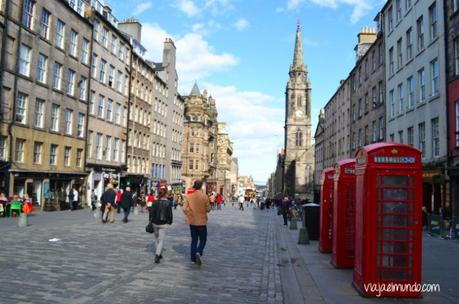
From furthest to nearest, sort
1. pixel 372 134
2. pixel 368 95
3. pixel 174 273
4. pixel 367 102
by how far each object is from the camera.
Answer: pixel 367 102 < pixel 368 95 < pixel 372 134 < pixel 174 273

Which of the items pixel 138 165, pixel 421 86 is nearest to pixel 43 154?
pixel 138 165

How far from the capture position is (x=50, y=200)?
30.1m

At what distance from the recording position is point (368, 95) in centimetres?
3800

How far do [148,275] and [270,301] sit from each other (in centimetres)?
281

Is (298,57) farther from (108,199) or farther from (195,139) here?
(108,199)

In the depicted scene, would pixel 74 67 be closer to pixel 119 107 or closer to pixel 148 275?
pixel 119 107

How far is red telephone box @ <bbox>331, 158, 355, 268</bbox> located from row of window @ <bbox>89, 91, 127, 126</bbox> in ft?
103

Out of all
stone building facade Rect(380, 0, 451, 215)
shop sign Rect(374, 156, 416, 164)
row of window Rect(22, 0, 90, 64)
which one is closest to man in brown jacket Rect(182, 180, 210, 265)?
shop sign Rect(374, 156, 416, 164)

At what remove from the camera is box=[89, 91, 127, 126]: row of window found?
38.5m

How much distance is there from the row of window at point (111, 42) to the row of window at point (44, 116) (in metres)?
7.48

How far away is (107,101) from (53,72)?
9979mm

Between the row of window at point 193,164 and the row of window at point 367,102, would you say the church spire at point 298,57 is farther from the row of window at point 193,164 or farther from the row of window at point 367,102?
the row of window at point 367,102

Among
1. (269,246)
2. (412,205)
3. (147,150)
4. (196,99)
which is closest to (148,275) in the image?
(412,205)

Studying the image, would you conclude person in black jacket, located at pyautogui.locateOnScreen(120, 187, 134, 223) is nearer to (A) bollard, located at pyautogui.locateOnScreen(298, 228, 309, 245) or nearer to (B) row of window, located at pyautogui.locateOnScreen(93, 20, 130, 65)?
(A) bollard, located at pyautogui.locateOnScreen(298, 228, 309, 245)
